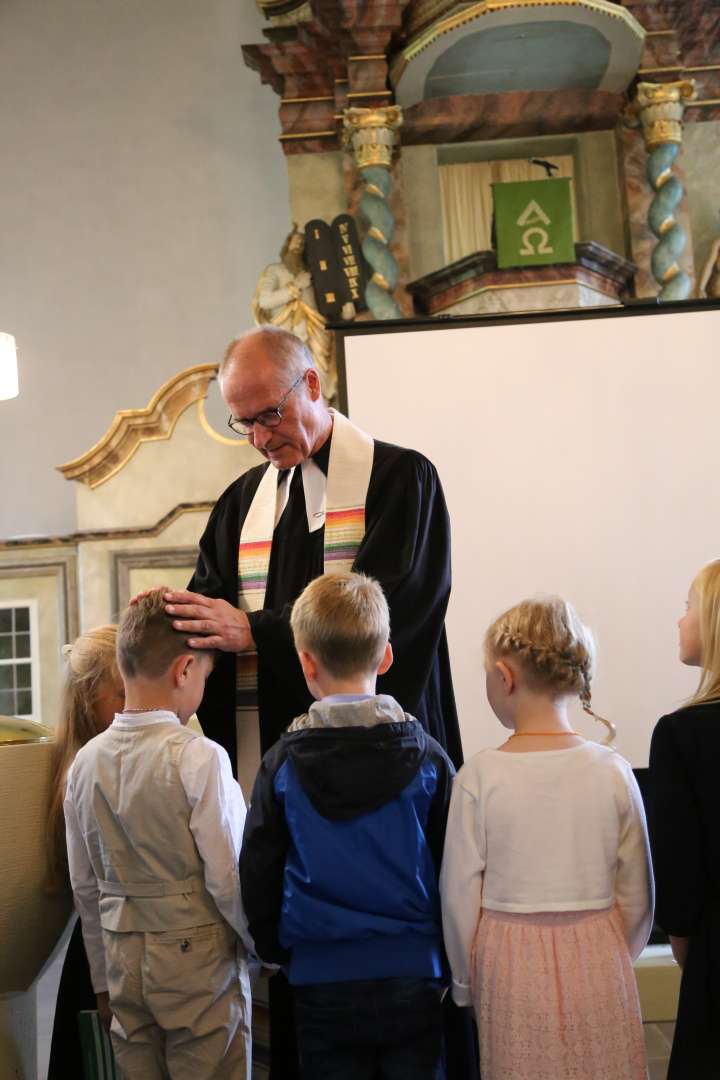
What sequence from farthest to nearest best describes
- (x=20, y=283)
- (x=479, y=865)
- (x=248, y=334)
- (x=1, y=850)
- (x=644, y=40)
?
1. (x=20, y=283)
2. (x=644, y=40)
3. (x=248, y=334)
4. (x=1, y=850)
5. (x=479, y=865)

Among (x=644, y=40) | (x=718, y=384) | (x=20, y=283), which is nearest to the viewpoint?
(x=718, y=384)

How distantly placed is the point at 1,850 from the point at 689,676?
3.61 m

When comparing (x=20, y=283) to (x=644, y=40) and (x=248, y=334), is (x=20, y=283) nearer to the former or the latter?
(x=644, y=40)

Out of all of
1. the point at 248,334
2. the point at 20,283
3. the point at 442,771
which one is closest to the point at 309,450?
the point at 248,334

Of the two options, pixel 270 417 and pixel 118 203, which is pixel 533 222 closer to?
pixel 118 203

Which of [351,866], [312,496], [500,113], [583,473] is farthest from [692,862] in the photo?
[500,113]

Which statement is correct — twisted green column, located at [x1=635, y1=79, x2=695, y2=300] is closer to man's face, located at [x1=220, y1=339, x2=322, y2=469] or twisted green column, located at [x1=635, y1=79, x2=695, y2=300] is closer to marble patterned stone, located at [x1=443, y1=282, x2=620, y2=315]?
marble patterned stone, located at [x1=443, y1=282, x2=620, y2=315]

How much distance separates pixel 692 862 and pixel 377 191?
20.9 feet

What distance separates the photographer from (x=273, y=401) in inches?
104

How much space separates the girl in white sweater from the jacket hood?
163 millimetres

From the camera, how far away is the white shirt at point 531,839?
2006 millimetres

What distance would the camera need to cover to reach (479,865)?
2.02m

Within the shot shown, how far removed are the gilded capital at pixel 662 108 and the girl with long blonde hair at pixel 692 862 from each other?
6592 millimetres

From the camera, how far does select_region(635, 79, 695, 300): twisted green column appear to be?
765 cm
